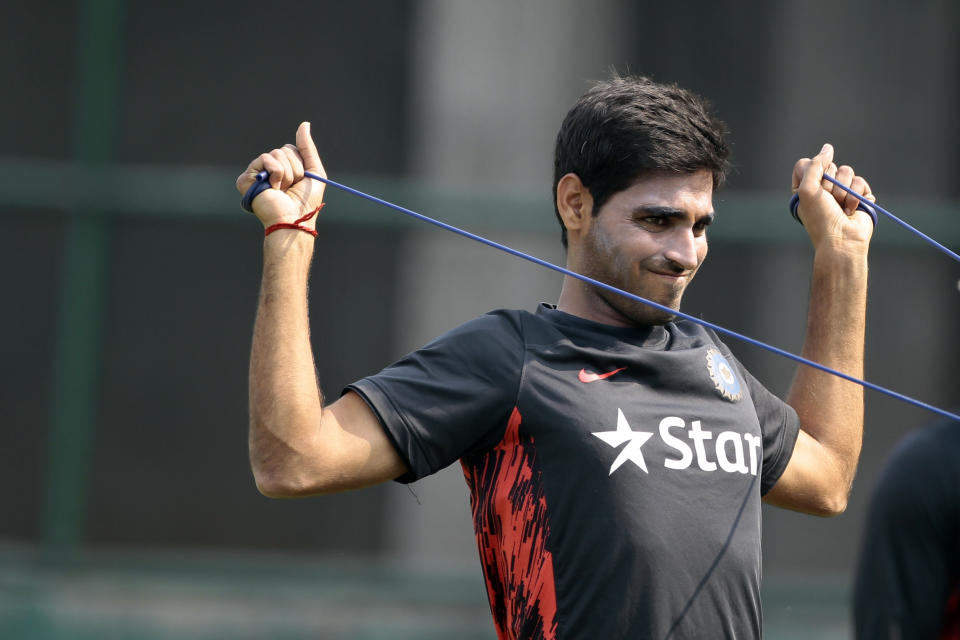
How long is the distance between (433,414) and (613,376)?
1.20 feet

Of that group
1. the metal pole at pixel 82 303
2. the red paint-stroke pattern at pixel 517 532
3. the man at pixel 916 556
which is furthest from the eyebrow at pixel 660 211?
the metal pole at pixel 82 303

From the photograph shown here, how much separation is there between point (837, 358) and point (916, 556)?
1.50 feet

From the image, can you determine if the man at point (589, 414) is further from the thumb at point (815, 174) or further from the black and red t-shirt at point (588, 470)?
the thumb at point (815, 174)

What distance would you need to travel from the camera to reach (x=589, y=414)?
238cm

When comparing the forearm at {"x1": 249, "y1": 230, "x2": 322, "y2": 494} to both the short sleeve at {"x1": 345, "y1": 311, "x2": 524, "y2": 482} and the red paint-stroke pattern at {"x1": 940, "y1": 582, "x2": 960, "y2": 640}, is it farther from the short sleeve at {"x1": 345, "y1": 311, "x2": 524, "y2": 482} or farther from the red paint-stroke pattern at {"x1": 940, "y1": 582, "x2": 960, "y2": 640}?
the red paint-stroke pattern at {"x1": 940, "y1": 582, "x2": 960, "y2": 640}

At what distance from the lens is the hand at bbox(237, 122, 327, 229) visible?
7.64 ft

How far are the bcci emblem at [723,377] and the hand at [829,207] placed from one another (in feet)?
1.37

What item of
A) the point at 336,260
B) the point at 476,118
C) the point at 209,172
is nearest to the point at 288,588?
the point at 336,260

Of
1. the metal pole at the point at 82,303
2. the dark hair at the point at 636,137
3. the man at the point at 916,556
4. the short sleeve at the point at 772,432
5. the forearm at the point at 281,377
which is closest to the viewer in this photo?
the forearm at the point at 281,377

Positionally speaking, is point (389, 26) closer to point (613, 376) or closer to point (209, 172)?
point (209, 172)

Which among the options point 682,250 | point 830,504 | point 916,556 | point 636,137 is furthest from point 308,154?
point 916,556

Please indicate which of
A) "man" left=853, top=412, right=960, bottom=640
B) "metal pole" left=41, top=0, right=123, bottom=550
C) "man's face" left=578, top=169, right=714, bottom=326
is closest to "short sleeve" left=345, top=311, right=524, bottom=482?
"man's face" left=578, top=169, right=714, bottom=326

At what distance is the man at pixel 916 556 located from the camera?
276 centimetres

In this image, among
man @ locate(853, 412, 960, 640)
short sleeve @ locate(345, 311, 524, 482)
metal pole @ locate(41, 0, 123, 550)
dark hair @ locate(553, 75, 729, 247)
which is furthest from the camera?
metal pole @ locate(41, 0, 123, 550)
